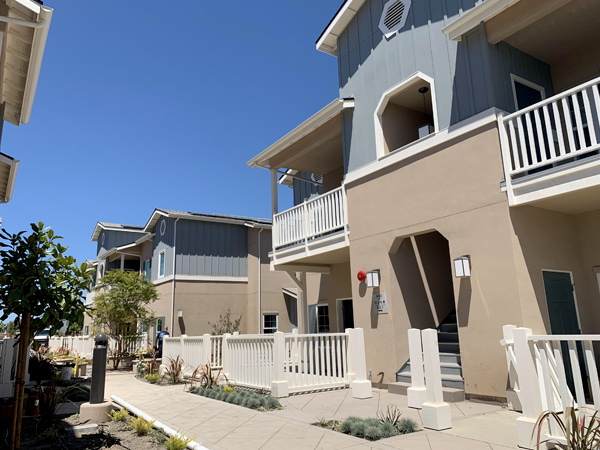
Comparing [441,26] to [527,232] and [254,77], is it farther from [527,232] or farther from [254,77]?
[254,77]

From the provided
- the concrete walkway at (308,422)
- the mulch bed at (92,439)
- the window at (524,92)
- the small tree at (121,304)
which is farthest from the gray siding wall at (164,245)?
the window at (524,92)

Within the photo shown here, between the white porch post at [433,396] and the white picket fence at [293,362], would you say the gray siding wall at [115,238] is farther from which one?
the white porch post at [433,396]

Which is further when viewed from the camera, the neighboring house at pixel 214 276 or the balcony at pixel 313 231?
the neighboring house at pixel 214 276

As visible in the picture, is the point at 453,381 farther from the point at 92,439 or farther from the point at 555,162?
the point at 92,439

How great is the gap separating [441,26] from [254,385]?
8813 mm

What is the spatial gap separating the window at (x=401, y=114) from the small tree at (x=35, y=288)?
738 cm

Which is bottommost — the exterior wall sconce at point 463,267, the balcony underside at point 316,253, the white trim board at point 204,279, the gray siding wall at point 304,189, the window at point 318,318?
the window at point 318,318

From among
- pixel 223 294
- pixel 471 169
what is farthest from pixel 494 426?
pixel 223 294

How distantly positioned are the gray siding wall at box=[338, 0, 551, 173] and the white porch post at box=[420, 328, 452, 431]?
476cm

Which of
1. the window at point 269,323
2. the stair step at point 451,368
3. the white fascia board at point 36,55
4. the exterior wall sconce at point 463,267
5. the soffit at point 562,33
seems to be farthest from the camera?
the window at point 269,323

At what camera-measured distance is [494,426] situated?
586cm

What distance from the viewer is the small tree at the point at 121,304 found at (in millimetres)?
17952

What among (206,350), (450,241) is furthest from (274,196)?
(450,241)

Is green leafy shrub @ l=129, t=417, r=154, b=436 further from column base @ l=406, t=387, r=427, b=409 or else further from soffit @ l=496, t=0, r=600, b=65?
soffit @ l=496, t=0, r=600, b=65
